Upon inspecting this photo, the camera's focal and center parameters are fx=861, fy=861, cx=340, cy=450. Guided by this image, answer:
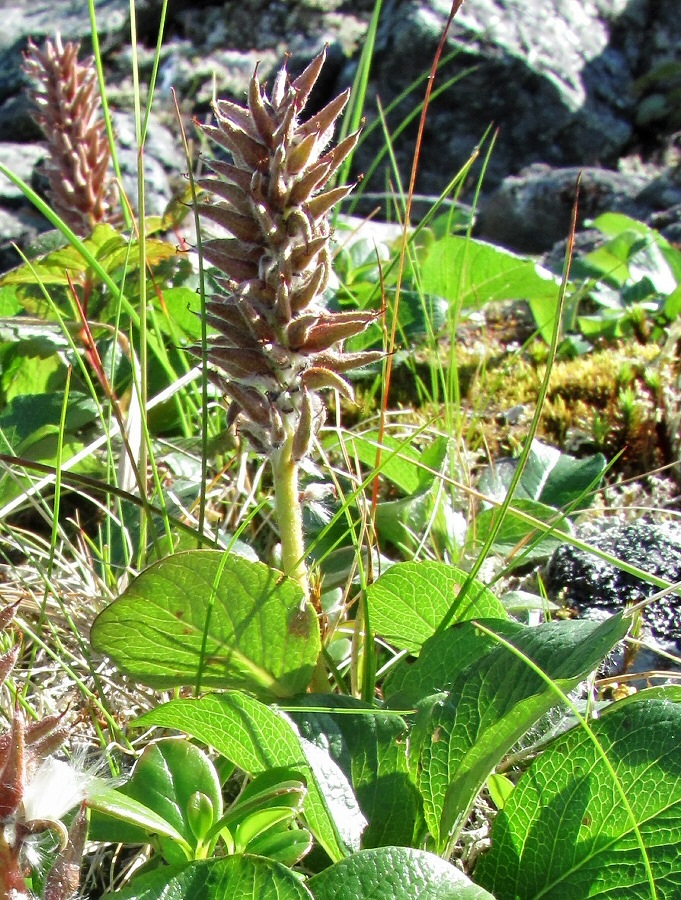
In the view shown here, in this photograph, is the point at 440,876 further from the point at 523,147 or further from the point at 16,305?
the point at 523,147

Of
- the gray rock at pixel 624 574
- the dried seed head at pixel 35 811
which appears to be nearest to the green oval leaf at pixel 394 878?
the dried seed head at pixel 35 811

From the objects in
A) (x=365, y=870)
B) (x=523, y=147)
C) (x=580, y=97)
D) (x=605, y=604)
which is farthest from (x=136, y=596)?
(x=580, y=97)

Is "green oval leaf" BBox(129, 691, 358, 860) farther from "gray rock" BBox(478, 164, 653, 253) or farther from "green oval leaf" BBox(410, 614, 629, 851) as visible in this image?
"gray rock" BBox(478, 164, 653, 253)

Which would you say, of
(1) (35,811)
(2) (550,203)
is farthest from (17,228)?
(1) (35,811)

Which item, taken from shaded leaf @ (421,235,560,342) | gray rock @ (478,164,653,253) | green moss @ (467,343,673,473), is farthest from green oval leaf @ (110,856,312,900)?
gray rock @ (478,164,653,253)

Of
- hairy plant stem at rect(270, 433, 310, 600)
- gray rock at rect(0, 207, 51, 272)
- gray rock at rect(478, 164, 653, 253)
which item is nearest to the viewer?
hairy plant stem at rect(270, 433, 310, 600)
